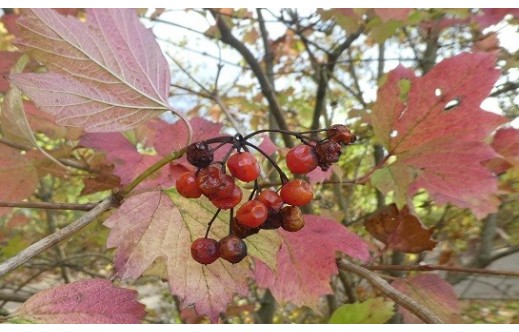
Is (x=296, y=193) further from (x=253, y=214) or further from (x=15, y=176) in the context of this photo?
(x=15, y=176)

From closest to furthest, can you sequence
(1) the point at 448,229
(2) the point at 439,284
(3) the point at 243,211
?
(3) the point at 243,211, (2) the point at 439,284, (1) the point at 448,229

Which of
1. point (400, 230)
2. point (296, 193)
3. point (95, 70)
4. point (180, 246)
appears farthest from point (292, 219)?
point (400, 230)

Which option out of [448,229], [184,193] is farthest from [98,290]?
[448,229]

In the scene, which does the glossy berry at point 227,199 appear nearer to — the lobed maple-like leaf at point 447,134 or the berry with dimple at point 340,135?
the berry with dimple at point 340,135

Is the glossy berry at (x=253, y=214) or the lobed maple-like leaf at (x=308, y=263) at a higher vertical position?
the lobed maple-like leaf at (x=308, y=263)

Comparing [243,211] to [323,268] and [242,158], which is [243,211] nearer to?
[242,158]

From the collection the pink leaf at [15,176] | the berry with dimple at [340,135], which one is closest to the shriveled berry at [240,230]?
the berry with dimple at [340,135]
